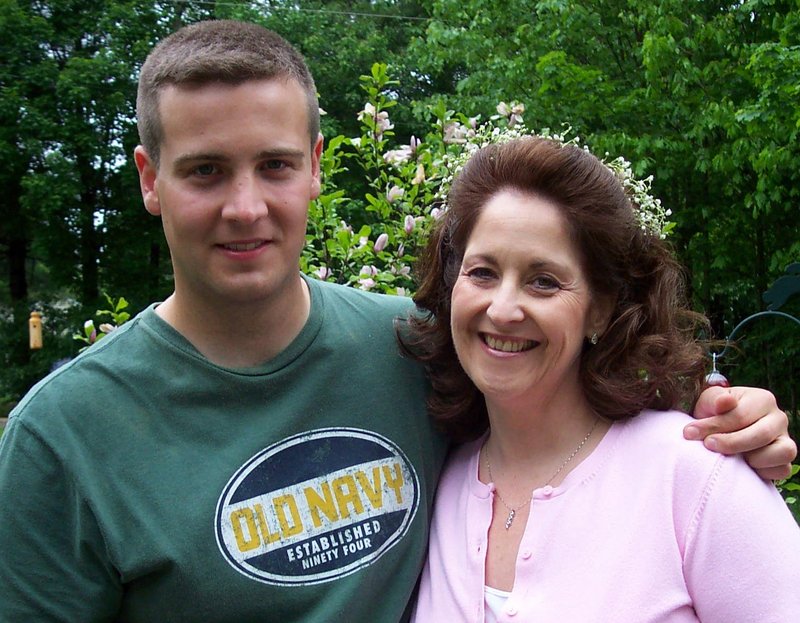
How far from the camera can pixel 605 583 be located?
73.0 inches

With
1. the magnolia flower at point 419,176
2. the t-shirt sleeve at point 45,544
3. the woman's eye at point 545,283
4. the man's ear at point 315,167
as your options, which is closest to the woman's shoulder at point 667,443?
the woman's eye at point 545,283

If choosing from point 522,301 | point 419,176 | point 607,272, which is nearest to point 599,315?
point 607,272

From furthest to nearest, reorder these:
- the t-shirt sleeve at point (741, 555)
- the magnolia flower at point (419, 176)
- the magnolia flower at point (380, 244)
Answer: the magnolia flower at point (419, 176) → the magnolia flower at point (380, 244) → the t-shirt sleeve at point (741, 555)

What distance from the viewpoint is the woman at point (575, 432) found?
5.92 ft

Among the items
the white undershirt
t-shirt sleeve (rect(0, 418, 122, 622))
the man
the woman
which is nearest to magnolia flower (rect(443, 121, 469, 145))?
the woman

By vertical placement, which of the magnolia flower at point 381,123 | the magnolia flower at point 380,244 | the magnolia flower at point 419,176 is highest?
the magnolia flower at point 381,123

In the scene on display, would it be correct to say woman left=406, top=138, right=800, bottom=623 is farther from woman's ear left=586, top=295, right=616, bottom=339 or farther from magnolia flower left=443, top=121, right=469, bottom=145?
magnolia flower left=443, top=121, right=469, bottom=145

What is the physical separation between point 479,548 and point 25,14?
1766 centimetres

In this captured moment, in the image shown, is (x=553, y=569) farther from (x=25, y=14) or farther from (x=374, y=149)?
(x=25, y=14)

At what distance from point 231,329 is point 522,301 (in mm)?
702

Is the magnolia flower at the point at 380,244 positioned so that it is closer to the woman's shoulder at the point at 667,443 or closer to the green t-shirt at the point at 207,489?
the green t-shirt at the point at 207,489

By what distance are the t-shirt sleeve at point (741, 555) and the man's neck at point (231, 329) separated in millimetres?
1051

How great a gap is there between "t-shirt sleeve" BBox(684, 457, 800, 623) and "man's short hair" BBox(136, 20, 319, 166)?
129cm

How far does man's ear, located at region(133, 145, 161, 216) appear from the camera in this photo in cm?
205
